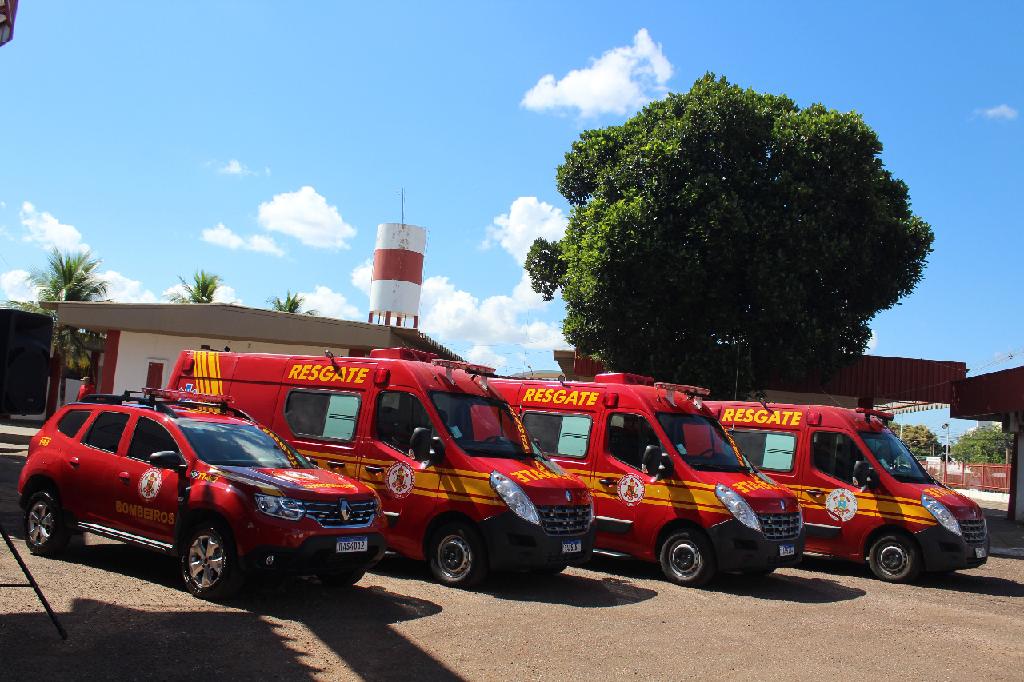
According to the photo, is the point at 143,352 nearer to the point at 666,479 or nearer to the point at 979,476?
the point at 666,479

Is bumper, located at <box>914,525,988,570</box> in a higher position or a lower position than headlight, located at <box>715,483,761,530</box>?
lower

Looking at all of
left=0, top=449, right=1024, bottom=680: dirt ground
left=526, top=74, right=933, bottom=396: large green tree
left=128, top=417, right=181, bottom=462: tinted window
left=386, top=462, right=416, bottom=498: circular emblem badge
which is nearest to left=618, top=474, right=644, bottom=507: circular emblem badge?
left=0, top=449, right=1024, bottom=680: dirt ground

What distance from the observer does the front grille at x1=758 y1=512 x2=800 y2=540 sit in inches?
403

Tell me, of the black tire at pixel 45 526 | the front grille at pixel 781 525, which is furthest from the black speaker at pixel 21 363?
the front grille at pixel 781 525

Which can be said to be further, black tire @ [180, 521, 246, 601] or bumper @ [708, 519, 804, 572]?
bumper @ [708, 519, 804, 572]

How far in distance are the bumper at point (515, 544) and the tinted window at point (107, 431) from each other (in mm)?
3673

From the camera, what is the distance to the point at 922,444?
104438 mm

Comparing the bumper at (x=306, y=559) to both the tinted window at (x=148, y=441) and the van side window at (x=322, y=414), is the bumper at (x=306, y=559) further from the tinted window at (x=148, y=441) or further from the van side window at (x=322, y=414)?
the van side window at (x=322, y=414)

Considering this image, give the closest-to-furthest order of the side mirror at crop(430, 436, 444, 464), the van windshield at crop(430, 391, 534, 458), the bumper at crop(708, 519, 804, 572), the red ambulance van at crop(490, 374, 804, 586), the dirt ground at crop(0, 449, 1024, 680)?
the dirt ground at crop(0, 449, 1024, 680) < the side mirror at crop(430, 436, 444, 464) < the van windshield at crop(430, 391, 534, 458) < the bumper at crop(708, 519, 804, 572) < the red ambulance van at crop(490, 374, 804, 586)

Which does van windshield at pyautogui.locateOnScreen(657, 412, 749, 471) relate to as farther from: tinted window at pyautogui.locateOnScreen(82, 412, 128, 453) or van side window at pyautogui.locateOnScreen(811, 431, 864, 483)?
tinted window at pyautogui.locateOnScreen(82, 412, 128, 453)

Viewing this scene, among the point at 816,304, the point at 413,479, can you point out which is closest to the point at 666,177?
the point at 816,304

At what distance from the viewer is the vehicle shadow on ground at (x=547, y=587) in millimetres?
8969

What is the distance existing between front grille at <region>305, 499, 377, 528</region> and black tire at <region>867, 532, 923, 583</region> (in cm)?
750

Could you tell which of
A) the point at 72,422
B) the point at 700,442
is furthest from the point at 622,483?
the point at 72,422
